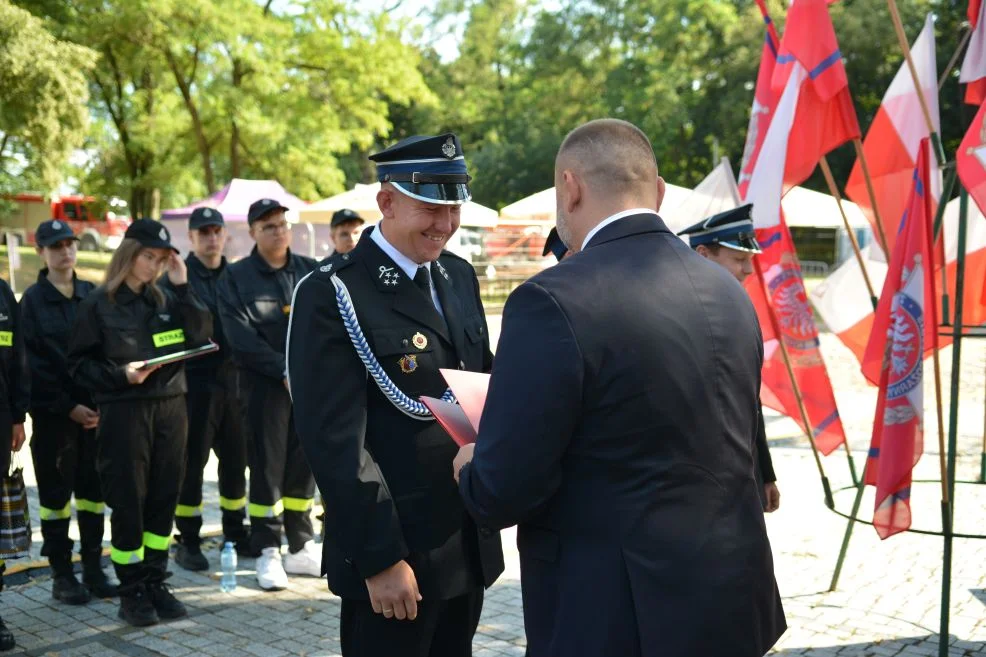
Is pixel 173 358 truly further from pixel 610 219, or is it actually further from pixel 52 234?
pixel 610 219

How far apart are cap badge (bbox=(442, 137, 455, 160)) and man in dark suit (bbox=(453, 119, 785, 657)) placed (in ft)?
2.50

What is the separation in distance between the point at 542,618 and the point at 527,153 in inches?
1720

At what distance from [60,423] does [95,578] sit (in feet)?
3.12

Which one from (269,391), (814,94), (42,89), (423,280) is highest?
(42,89)

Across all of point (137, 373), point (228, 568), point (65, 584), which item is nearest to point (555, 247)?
point (137, 373)

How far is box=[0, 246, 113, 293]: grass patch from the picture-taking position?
2606 centimetres

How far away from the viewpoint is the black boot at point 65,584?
5770 millimetres

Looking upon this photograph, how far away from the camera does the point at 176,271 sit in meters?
6.02

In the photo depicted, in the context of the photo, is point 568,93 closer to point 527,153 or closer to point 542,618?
point 527,153

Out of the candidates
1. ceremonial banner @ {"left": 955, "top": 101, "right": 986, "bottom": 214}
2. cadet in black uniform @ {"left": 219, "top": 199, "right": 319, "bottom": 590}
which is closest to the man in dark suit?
ceremonial banner @ {"left": 955, "top": 101, "right": 986, "bottom": 214}

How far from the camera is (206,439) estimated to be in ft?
22.0

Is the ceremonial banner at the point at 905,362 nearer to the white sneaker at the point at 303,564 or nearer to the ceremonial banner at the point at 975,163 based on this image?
the ceremonial banner at the point at 975,163

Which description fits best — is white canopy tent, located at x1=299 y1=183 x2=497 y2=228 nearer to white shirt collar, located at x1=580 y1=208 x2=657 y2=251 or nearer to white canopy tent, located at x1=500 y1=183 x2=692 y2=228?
white canopy tent, located at x1=500 y1=183 x2=692 y2=228

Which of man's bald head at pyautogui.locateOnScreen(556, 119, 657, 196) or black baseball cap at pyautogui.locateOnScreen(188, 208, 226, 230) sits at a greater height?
black baseball cap at pyautogui.locateOnScreen(188, 208, 226, 230)
